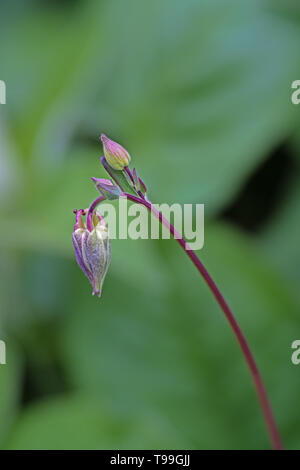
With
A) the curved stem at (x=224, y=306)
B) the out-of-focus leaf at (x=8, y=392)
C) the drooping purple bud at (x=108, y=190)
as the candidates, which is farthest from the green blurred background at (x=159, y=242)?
the drooping purple bud at (x=108, y=190)

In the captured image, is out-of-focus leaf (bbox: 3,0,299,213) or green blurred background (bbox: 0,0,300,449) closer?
green blurred background (bbox: 0,0,300,449)

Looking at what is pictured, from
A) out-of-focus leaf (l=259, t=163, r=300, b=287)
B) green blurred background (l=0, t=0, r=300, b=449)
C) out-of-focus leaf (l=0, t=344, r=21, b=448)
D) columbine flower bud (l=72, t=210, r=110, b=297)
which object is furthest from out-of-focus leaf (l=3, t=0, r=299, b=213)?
columbine flower bud (l=72, t=210, r=110, b=297)

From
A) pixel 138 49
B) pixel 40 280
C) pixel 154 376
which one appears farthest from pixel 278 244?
pixel 138 49

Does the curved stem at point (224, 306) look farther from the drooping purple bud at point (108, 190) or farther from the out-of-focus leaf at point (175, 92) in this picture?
the out-of-focus leaf at point (175, 92)

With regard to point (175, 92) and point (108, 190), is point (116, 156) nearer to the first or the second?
point (108, 190)

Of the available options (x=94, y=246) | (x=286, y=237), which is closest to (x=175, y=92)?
(x=286, y=237)

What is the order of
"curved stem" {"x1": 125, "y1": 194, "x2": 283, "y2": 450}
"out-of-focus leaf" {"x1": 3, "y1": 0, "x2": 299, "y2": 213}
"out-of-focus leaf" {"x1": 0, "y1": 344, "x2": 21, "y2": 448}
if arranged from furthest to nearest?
"out-of-focus leaf" {"x1": 3, "y1": 0, "x2": 299, "y2": 213} < "out-of-focus leaf" {"x1": 0, "y1": 344, "x2": 21, "y2": 448} < "curved stem" {"x1": 125, "y1": 194, "x2": 283, "y2": 450}

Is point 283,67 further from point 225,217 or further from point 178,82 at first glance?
point 225,217

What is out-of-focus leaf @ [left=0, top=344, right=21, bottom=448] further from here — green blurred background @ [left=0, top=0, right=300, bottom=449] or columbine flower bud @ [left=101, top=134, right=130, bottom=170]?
columbine flower bud @ [left=101, top=134, right=130, bottom=170]
